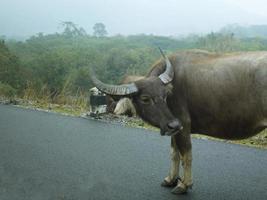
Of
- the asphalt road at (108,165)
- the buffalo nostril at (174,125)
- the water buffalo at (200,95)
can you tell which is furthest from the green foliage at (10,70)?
the buffalo nostril at (174,125)

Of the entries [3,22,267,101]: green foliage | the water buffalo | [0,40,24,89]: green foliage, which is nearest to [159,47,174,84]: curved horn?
the water buffalo

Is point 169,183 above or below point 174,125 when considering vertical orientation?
below

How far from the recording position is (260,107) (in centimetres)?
525

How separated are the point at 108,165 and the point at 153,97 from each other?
2.00 meters

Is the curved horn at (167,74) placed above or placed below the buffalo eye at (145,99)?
above

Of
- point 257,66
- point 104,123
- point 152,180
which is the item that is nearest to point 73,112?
point 104,123

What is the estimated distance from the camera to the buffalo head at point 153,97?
538 centimetres

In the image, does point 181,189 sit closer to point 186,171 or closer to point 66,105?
point 186,171

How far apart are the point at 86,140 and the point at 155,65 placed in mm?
3252

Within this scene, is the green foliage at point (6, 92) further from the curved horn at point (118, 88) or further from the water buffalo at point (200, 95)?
the water buffalo at point (200, 95)

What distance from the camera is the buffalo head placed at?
538 cm

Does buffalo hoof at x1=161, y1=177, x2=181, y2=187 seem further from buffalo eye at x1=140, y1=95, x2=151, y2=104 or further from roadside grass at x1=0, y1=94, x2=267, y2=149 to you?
roadside grass at x1=0, y1=94, x2=267, y2=149

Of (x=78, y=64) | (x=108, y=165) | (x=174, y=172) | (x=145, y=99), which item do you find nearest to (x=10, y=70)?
(x=78, y=64)

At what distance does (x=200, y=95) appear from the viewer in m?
5.70
